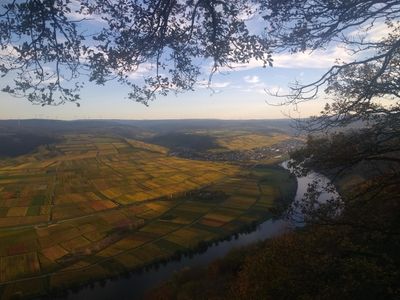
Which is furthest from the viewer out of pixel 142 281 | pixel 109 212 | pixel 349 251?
pixel 109 212

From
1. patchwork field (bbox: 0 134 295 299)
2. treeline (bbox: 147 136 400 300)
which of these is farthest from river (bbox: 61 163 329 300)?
treeline (bbox: 147 136 400 300)

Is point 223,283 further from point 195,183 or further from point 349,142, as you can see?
point 195,183

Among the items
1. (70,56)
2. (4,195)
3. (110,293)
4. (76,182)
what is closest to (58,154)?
(76,182)

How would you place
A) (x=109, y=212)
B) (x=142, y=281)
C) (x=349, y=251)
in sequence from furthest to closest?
(x=109, y=212), (x=142, y=281), (x=349, y=251)

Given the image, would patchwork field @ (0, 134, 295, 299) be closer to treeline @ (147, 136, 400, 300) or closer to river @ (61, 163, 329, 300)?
river @ (61, 163, 329, 300)

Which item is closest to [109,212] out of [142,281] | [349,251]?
[142,281]

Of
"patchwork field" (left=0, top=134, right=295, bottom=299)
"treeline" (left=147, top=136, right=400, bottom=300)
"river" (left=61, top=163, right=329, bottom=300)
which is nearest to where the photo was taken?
"treeline" (left=147, top=136, right=400, bottom=300)

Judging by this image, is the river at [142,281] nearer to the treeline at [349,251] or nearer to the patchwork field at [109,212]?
the patchwork field at [109,212]

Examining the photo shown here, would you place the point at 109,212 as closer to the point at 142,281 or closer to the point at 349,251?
the point at 142,281

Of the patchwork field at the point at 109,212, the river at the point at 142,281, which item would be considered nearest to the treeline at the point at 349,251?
the patchwork field at the point at 109,212
